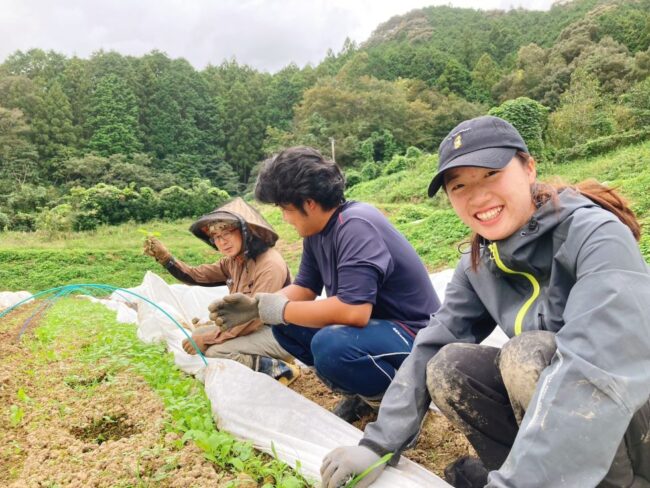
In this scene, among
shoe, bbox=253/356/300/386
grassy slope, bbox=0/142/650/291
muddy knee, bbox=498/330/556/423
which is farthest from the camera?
grassy slope, bbox=0/142/650/291

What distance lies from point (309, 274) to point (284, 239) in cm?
1148

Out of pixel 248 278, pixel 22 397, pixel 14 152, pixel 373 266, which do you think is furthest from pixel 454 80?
pixel 22 397

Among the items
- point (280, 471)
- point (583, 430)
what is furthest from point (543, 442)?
point (280, 471)

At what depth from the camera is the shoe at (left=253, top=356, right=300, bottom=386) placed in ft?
8.18

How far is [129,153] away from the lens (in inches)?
1331

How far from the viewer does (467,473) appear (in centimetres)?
143

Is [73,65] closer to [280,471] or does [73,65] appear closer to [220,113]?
[220,113]

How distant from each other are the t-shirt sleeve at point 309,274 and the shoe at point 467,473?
3.49 ft

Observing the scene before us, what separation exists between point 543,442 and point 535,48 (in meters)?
41.4

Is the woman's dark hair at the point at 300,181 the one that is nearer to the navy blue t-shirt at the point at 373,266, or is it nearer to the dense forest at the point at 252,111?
the navy blue t-shirt at the point at 373,266

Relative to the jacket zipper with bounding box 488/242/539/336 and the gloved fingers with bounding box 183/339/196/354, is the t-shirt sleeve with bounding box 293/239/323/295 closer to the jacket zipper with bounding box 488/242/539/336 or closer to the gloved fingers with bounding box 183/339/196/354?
the gloved fingers with bounding box 183/339/196/354

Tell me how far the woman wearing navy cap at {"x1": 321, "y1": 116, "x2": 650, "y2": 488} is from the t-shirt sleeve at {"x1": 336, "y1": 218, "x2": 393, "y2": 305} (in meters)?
0.34

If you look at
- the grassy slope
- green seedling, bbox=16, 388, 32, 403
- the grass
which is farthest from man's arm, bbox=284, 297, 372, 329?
the grassy slope

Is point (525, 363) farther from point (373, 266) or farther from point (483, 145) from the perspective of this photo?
point (373, 266)
